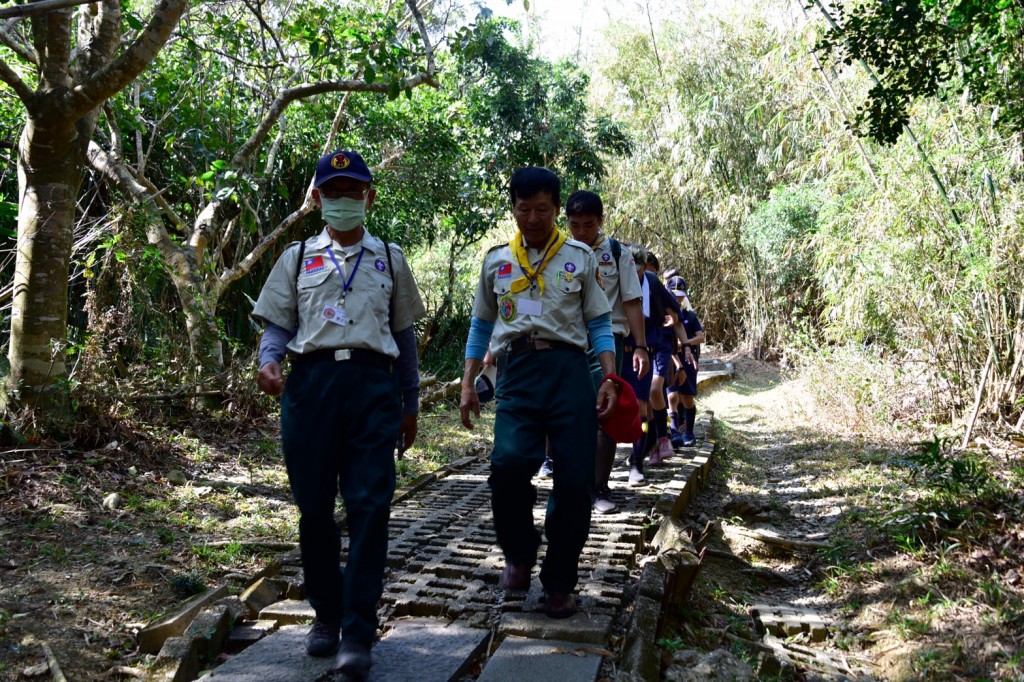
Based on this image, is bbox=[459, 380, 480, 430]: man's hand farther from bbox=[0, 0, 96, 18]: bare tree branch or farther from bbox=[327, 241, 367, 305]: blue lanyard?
bbox=[0, 0, 96, 18]: bare tree branch

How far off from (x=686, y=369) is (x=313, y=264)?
558 centimetres

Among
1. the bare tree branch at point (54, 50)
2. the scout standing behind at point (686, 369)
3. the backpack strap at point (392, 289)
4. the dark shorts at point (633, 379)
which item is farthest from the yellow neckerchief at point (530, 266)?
the scout standing behind at point (686, 369)

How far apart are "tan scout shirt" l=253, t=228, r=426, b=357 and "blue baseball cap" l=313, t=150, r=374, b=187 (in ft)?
0.70

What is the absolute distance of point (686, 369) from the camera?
26.4 feet

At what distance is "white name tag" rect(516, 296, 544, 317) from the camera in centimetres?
343

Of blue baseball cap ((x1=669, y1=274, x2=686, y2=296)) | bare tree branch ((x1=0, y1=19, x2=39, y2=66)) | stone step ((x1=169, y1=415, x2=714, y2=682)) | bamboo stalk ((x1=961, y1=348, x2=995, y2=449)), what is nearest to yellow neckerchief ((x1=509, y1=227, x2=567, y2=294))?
stone step ((x1=169, y1=415, x2=714, y2=682))

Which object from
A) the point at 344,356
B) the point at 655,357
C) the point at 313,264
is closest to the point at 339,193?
the point at 313,264

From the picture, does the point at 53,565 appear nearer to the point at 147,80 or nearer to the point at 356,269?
the point at 356,269

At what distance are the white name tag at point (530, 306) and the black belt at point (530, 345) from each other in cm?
10

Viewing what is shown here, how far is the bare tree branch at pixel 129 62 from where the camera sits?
535 cm

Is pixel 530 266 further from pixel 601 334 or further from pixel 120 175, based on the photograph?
pixel 120 175

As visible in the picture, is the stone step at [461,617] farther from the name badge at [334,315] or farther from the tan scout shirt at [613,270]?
the tan scout shirt at [613,270]

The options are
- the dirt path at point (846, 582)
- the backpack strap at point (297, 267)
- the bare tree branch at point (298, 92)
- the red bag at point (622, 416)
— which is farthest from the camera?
the bare tree branch at point (298, 92)

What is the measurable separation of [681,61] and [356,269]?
1766cm
